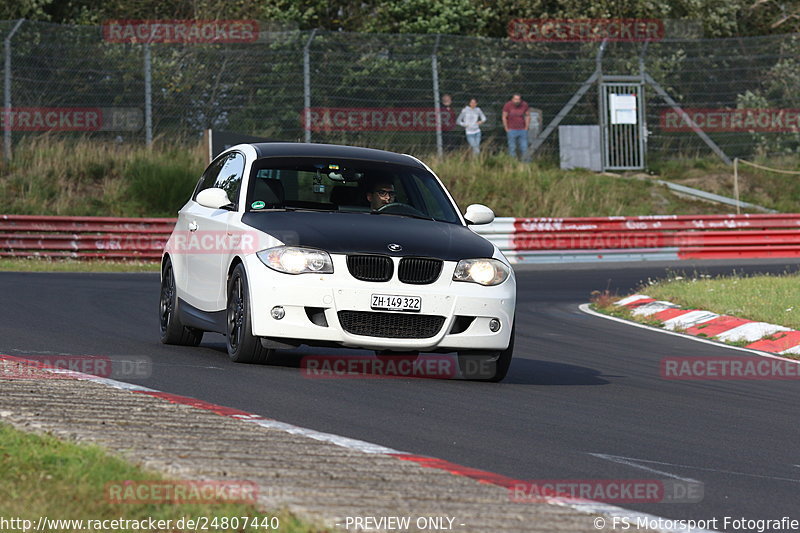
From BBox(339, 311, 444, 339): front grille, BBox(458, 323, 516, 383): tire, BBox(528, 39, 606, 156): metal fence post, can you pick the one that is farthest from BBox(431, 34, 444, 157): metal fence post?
BBox(339, 311, 444, 339): front grille

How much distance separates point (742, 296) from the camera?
17516 millimetres

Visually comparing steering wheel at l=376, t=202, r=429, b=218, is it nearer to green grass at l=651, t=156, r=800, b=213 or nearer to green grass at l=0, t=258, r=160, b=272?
green grass at l=0, t=258, r=160, b=272

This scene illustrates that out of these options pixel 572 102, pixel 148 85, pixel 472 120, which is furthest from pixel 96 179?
pixel 572 102

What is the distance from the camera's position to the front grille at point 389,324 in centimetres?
952

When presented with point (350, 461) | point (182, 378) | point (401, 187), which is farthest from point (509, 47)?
point (350, 461)

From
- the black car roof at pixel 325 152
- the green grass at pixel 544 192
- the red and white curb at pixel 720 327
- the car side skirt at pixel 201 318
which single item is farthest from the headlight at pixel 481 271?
the green grass at pixel 544 192

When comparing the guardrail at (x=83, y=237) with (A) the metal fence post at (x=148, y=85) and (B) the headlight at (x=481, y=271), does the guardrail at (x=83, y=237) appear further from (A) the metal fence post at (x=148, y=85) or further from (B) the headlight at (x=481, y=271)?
(B) the headlight at (x=481, y=271)

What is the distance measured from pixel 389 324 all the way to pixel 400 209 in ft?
4.65

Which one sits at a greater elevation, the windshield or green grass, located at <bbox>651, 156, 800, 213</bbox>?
the windshield

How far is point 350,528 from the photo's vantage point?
4.49m

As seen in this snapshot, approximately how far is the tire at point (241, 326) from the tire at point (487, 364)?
4.66 feet

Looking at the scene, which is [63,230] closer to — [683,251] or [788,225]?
[683,251]

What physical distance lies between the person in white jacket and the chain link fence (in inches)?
7.8

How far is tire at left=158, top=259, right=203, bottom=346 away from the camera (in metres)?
11.6
